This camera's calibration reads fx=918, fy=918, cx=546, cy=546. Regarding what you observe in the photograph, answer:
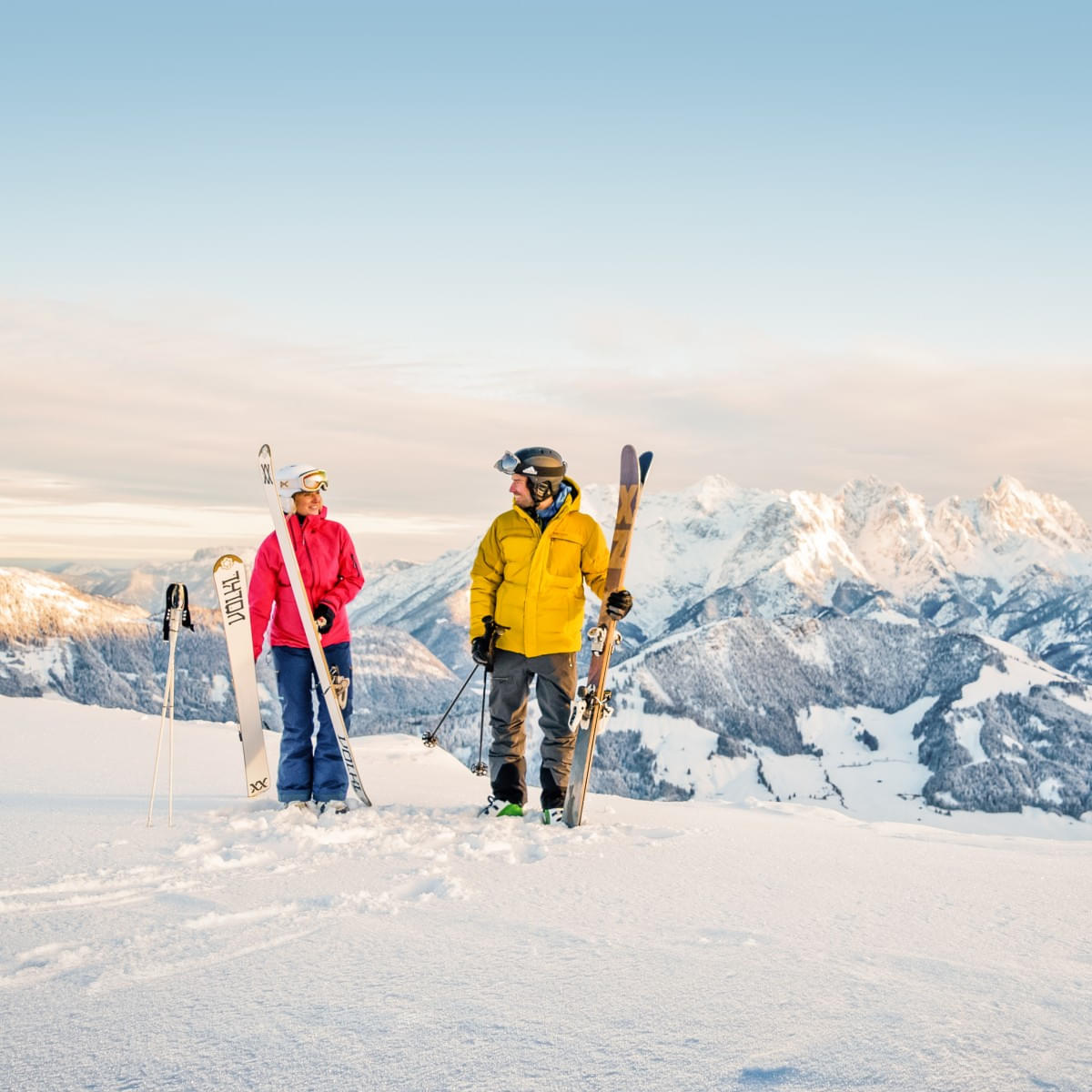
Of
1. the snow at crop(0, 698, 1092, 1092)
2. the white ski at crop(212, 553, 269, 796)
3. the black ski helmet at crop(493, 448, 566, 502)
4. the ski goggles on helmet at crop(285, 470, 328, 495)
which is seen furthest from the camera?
the white ski at crop(212, 553, 269, 796)

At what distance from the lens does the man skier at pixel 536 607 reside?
8.34 m

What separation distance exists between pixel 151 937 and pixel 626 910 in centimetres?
238

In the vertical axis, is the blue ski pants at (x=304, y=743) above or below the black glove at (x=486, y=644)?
below

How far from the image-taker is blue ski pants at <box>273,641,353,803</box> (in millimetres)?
8617

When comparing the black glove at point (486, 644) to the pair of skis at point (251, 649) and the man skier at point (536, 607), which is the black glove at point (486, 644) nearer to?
the man skier at point (536, 607)

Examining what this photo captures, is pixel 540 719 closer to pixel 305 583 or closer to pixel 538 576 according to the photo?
pixel 538 576

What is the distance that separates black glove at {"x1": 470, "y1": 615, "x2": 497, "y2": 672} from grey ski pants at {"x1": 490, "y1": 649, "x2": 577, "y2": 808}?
12 centimetres

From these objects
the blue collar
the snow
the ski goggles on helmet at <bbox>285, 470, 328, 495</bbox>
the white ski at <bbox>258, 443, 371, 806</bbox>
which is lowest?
the snow

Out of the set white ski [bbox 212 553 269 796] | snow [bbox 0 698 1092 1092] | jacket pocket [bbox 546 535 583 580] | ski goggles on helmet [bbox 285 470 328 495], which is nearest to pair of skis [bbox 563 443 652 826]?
jacket pocket [bbox 546 535 583 580]

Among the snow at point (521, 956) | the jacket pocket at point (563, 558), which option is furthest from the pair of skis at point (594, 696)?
the snow at point (521, 956)

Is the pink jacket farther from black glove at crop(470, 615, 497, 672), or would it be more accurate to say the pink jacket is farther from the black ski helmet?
the black ski helmet

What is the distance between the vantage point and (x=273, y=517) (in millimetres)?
8789

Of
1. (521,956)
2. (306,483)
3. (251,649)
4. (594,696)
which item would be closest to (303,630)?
(251,649)

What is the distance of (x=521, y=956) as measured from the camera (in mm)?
4047
